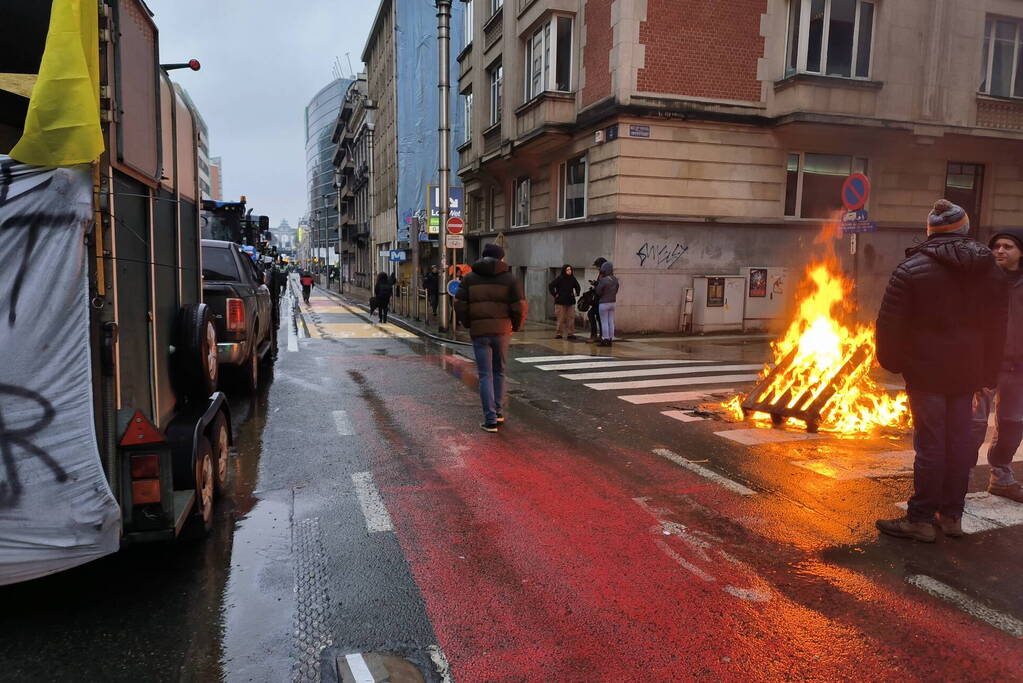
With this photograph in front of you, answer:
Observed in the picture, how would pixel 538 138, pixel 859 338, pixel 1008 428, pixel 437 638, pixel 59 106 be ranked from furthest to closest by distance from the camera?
pixel 538 138, pixel 859 338, pixel 1008 428, pixel 437 638, pixel 59 106

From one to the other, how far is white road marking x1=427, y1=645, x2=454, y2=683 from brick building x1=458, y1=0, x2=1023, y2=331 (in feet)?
50.4

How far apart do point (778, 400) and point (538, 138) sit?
14.0 meters

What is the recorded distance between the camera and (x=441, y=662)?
3094 mm

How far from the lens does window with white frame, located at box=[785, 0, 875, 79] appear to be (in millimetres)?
18141

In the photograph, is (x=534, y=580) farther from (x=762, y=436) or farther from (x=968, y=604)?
(x=762, y=436)

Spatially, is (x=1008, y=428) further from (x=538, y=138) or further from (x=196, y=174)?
(x=538, y=138)

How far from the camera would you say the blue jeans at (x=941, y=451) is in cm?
439

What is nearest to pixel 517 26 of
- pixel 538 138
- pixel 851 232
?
pixel 538 138

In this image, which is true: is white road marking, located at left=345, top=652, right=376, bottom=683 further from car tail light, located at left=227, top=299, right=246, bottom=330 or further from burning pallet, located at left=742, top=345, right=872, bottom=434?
car tail light, located at left=227, top=299, right=246, bottom=330

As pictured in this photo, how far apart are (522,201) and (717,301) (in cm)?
885

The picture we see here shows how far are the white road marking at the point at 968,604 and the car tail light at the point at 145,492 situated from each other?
3989mm

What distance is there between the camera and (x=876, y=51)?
733 inches

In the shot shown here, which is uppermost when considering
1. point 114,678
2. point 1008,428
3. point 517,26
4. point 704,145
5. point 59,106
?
point 517,26

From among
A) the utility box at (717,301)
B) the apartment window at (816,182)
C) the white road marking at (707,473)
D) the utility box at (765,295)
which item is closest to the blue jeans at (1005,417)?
the white road marking at (707,473)
